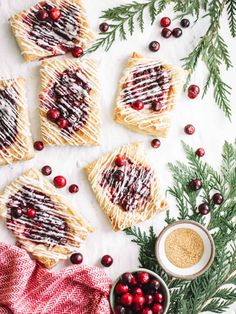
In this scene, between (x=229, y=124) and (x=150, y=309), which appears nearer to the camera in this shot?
(x=150, y=309)

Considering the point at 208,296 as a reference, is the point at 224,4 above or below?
above

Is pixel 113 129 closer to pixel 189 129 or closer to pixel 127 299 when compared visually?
pixel 189 129

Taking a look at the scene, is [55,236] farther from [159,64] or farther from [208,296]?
[159,64]

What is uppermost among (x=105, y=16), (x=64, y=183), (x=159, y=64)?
(x=105, y=16)

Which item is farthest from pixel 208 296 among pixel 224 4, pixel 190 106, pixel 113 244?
pixel 224 4

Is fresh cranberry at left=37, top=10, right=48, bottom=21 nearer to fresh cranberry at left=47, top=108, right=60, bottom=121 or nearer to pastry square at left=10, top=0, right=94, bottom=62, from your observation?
pastry square at left=10, top=0, right=94, bottom=62

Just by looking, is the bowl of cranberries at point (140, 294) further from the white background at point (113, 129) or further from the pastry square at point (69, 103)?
the pastry square at point (69, 103)

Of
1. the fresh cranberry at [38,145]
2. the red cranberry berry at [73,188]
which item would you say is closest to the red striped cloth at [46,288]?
the red cranberry berry at [73,188]
